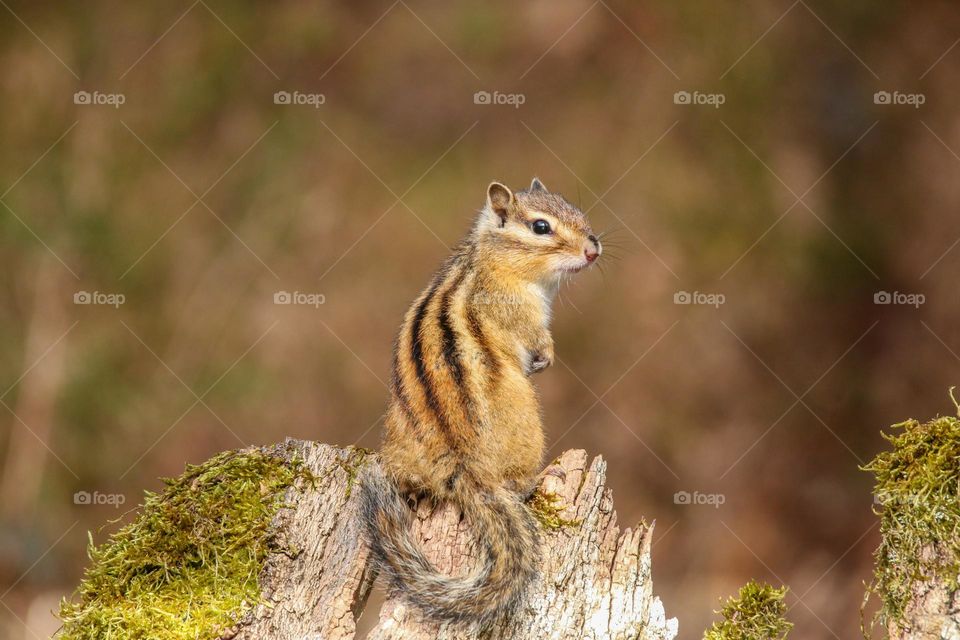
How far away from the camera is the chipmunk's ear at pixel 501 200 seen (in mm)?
6871

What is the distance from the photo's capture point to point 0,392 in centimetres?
1262

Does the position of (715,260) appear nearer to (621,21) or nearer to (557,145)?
(557,145)

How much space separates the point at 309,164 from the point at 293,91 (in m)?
1.15

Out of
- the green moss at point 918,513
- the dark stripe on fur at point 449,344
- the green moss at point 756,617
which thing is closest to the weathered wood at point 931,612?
the green moss at point 918,513

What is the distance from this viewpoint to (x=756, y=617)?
4.94m

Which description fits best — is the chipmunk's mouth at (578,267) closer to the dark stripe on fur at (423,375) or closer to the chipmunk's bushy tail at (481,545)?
the dark stripe on fur at (423,375)

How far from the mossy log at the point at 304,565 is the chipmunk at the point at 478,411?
12 cm

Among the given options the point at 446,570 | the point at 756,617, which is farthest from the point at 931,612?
the point at 446,570

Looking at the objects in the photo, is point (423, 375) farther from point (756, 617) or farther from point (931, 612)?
point (931, 612)

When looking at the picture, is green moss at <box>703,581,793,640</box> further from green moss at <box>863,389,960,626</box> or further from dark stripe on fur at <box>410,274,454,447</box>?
dark stripe on fur at <box>410,274,454,447</box>

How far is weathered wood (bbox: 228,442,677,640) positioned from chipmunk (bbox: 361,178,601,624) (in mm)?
113

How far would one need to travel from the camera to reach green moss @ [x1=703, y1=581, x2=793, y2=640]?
493 cm

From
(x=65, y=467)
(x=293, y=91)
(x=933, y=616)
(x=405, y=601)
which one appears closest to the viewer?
(x=933, y=616)

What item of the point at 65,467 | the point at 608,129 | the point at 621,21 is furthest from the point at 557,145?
the point at 65,467
